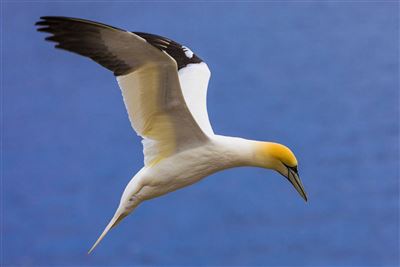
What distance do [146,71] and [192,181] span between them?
797 mm

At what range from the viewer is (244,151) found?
5.70 meters

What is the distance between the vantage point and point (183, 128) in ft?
18.6

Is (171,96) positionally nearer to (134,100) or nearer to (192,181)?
(134,100)

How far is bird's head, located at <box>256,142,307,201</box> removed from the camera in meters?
5.71

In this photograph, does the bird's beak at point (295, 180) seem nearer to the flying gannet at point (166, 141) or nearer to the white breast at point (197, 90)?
the flying gannet at point (166, 141)

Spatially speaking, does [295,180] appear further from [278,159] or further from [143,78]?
[143,78]

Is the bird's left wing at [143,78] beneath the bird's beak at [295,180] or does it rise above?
above

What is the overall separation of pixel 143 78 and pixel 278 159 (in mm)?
996

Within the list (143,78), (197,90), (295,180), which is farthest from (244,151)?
(197,90)

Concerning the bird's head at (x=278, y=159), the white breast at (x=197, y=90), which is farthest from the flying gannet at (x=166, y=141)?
the white breast at (x=197, y=90)

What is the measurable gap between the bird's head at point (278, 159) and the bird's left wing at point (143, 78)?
358 millimetres

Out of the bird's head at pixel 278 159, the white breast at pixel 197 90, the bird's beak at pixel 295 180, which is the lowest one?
the bird's beak at pixel 295 180

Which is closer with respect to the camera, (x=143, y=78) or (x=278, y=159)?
(x=143, y=78)

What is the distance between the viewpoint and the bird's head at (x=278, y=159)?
571cm
